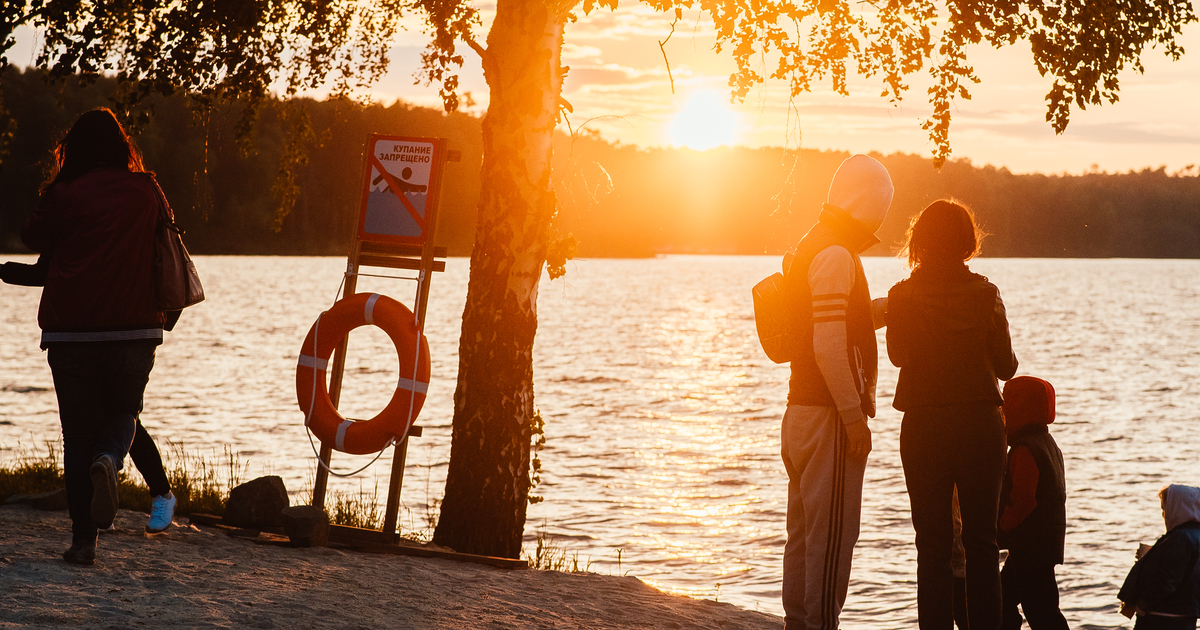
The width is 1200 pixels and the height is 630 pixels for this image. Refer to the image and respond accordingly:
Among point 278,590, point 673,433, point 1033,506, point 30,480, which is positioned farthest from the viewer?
point 673,433

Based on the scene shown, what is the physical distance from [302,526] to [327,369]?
2.72ft

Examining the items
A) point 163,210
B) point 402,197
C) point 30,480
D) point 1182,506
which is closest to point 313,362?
point 402,197

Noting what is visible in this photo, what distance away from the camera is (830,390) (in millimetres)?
3494

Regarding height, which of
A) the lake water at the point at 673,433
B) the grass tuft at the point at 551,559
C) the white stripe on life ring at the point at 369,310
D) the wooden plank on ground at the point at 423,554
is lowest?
the lake water at the point at 673,433

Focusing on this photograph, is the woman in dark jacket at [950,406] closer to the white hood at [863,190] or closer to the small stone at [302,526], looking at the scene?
the white hood at [863,190]

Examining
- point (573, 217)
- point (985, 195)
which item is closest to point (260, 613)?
point (573, 217)

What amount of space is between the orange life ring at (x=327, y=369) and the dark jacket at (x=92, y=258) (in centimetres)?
139

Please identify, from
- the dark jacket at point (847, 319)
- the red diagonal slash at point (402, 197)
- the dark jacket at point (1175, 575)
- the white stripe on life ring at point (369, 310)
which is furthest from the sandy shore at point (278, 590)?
the red diagonal slash at point (402, 197)

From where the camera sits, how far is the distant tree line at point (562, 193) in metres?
6.86

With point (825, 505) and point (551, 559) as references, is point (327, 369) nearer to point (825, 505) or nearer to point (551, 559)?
point (551, 559)

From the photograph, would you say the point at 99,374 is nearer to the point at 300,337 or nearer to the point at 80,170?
the point at 80,170

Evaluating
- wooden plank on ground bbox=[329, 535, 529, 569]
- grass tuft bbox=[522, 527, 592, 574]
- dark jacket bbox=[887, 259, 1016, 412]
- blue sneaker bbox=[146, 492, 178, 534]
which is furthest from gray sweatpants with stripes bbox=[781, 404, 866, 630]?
blue sneaker bbox=[146, 492, 178, 534]

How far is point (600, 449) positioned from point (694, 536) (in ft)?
15.7

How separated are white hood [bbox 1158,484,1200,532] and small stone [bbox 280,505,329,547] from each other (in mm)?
3877
